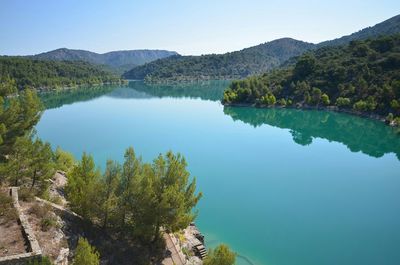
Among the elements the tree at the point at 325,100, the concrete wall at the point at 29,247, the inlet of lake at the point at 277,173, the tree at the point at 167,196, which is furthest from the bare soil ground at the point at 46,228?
the tree at the point at 325,100

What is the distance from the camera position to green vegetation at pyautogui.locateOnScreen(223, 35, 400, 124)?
227ft

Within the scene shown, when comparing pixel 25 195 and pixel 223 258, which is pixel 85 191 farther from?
pixel 223 258

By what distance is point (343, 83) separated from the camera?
8212 centimetres

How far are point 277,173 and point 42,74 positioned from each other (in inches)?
5379

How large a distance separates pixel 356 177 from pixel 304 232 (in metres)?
16.8

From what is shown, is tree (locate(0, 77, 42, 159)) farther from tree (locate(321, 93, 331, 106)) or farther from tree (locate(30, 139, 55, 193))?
tree (locate(321, 93, 331, 106))

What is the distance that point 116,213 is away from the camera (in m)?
19.1

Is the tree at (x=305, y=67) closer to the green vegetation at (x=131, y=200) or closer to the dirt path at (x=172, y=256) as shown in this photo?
the green vegetation at (x=131, y=200)

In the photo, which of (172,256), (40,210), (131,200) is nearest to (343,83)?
(172,256)

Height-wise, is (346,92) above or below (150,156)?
above

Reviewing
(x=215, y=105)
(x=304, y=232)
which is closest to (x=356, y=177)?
(x=304, y=232)

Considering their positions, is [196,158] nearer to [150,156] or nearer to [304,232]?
[150,156]

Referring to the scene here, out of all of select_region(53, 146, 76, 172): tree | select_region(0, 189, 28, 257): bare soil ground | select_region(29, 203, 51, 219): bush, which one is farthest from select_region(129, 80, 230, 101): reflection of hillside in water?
select_region(0, 189, 28, 257): bare soil ground

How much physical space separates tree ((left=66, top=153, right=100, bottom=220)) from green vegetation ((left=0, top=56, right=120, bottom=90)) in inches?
4380
